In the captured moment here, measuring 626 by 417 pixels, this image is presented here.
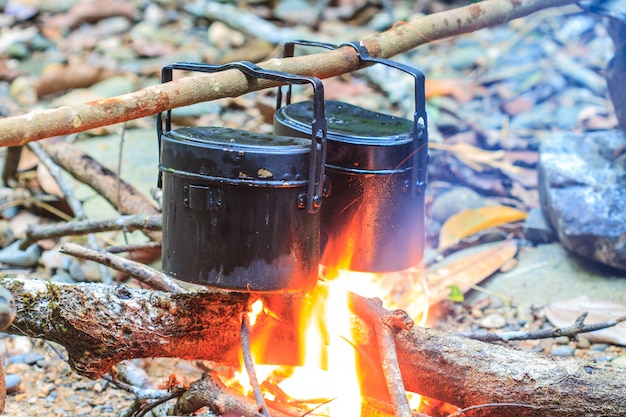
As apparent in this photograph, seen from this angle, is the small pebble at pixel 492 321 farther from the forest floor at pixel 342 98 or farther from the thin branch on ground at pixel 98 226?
the thin branch on ground at pixel 98 226

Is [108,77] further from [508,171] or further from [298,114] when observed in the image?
[298,114]

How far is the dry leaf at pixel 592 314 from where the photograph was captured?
124 inches

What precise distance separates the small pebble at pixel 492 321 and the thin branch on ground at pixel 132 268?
162 cm

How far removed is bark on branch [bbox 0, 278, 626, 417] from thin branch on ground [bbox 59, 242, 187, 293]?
12.1 inches

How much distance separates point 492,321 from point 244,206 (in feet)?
6.69

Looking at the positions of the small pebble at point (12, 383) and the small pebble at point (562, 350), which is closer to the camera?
the small pebble at point (12, 383)

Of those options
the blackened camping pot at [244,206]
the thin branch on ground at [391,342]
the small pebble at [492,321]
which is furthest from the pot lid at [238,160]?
the small pebble at [492,321]

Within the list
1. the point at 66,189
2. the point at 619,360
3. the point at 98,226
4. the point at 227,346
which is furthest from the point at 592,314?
the point at 66,189

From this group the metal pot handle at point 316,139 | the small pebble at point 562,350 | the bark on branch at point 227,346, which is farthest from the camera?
the small pebble at point 562,350

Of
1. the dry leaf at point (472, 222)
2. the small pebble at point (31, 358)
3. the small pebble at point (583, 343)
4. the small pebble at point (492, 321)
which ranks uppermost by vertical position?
the dry leaf at point (472, 222)

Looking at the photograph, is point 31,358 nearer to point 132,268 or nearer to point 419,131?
point 132,268

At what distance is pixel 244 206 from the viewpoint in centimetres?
191

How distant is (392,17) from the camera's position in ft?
26.7

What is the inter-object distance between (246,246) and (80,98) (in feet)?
14.7
